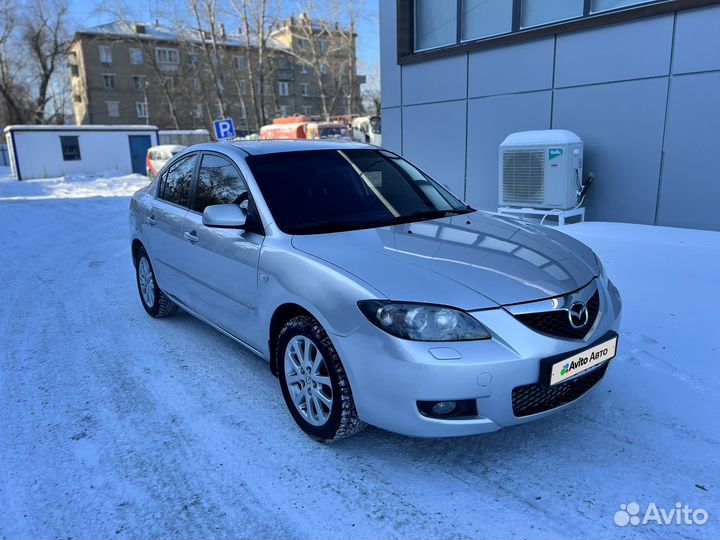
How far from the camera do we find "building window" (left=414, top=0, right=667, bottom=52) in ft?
28.5

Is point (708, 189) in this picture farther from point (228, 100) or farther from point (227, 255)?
point (228, 100)

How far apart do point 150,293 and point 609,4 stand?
25.4 ft

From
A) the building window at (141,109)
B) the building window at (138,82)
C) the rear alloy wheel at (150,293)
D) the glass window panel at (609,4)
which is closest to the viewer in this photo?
the rear alloy wheel at (150,293)

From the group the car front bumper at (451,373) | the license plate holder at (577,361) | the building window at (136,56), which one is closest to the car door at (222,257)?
the car front bumper at (451,373)

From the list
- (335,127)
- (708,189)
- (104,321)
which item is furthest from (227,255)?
(335,127)

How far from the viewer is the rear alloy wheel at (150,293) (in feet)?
16.6

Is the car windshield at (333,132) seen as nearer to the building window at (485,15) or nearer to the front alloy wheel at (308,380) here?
the building window at (485,15)

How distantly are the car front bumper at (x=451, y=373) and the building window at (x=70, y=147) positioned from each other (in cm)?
3091

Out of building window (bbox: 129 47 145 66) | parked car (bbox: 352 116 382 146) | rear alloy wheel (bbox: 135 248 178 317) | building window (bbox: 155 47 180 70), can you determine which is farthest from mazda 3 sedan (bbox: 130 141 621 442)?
building window (bbox: 129 47 145 66)

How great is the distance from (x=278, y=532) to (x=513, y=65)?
362 inches

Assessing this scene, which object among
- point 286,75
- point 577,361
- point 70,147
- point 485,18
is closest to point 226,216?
point 577,361

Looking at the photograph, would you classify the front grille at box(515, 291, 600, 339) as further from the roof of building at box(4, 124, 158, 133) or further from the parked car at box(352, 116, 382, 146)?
the roof of building at box(4, 124, 158, 133)

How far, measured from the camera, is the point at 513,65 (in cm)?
966

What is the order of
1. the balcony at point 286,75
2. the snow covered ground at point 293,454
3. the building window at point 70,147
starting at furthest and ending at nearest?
the balcony at point 286,75 → the building window at point 70,147 → the snow covered ground at point 293,454
